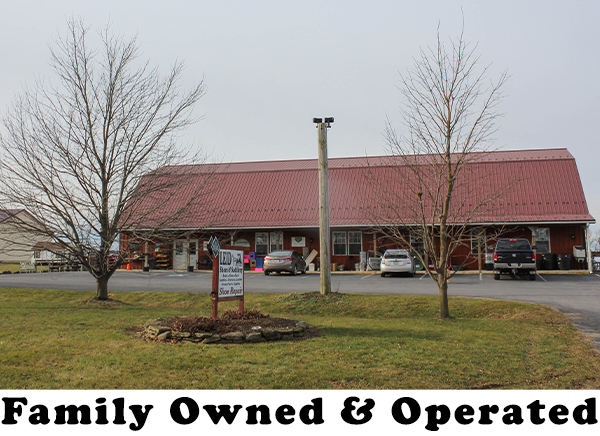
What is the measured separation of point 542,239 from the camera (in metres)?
29.0

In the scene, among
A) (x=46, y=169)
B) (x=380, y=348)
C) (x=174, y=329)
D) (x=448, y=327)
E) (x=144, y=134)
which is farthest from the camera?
(x=144, y=134)

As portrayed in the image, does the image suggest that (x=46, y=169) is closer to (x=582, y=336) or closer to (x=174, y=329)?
(x=174, y=329)

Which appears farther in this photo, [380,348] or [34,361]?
[380,348]

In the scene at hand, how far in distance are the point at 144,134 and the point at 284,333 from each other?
8.66 metres

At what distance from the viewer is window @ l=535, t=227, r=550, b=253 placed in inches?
1137

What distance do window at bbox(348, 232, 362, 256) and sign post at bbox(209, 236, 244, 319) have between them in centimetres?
2088

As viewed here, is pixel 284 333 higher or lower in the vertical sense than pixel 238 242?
lower

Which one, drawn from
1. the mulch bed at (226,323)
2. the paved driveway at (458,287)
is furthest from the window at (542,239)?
the mulch bed at (226,323)

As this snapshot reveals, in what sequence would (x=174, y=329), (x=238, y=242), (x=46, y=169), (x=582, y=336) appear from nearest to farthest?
(x=174, y=329) < (x=582, y=336) < (x=46, y=169) < (x=238, y=242)

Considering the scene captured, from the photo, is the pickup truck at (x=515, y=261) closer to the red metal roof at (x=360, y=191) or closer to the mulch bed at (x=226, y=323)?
the red metal roof at (x=360, y=191)

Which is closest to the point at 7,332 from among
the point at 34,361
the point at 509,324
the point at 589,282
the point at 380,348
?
the point at 34,361

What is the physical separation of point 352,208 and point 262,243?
20.8 ft

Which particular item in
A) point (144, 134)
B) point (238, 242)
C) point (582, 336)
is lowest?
point (582, 336)

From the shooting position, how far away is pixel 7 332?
9.47 meters
